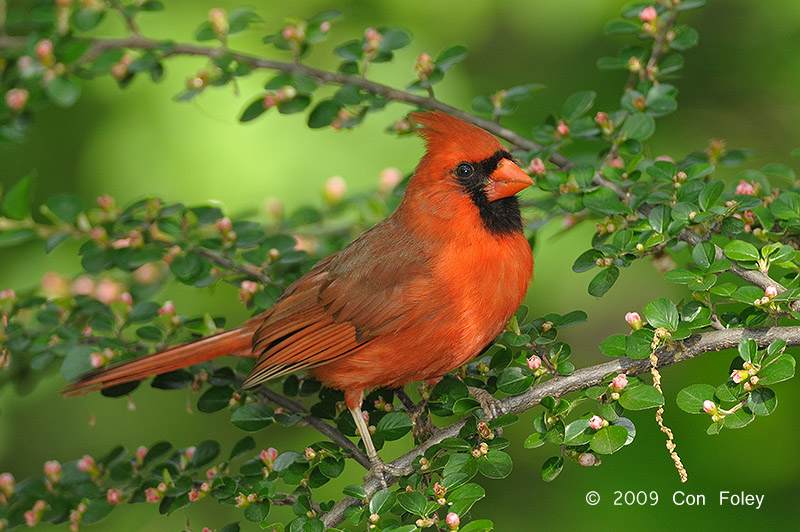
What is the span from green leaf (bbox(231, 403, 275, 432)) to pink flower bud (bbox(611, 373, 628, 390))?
70 centimetres

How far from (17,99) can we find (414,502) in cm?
133

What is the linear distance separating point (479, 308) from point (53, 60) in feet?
3.63

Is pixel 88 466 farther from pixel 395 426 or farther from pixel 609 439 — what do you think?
pixel 609 439

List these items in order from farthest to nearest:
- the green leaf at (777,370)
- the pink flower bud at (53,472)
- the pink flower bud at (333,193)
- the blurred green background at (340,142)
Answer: the blurred green background at (340,142) < the pink flower bud at (333,193) < the pink flower bud at (53,472) < the green leaf at (777,370)

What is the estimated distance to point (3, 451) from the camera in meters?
2.94

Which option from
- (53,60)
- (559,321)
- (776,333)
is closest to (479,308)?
(559,321)

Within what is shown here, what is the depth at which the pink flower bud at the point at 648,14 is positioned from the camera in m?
1.97

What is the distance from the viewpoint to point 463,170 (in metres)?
2.09

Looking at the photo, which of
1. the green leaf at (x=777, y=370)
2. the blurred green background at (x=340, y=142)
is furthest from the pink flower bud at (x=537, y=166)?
the blurred green background at (x=340, y=142)

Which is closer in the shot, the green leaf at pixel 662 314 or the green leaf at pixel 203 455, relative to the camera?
the green leaf at pixel 662 314

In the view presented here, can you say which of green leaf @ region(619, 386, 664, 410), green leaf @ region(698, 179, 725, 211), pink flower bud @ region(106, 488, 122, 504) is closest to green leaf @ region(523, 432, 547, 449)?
green leaf @ region(619, 386, 664, 410)

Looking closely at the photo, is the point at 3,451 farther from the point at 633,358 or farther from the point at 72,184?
the point at 633,358

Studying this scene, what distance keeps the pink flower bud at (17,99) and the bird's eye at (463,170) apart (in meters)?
1.01

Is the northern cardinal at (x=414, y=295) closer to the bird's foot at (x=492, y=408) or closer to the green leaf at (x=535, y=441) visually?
the bird's foot at (x=492, y=408)
